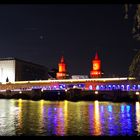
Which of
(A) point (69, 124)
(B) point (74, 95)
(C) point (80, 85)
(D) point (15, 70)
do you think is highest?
(D) point (15, 70)

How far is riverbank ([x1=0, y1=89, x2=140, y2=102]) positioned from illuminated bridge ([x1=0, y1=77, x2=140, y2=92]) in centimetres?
658

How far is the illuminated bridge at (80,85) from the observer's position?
124750 mm

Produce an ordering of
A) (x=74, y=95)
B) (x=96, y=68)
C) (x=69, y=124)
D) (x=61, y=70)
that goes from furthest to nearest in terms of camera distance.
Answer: (x=61, y=70), (x=96, y=68), (x=74, y=95), (x=69, y=124)

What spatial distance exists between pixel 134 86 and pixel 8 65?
65049 mm

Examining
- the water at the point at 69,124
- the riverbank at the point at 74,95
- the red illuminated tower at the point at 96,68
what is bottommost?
the water at the point at 69,124

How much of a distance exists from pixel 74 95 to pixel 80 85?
63.9ft

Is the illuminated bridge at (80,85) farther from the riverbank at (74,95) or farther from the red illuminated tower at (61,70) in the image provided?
the red illuminated tower at (61,70)

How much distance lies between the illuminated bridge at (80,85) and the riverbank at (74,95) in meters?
6.58

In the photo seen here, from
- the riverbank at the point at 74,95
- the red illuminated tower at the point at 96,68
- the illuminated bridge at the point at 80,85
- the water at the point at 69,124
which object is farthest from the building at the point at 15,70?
the water at the point at 69,124

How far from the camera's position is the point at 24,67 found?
168 metres

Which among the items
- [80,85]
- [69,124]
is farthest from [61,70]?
[69,124]

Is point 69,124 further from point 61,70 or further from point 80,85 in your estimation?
point 61,70

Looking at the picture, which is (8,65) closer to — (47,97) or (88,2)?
(47,97)

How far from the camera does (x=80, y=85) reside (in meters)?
137
